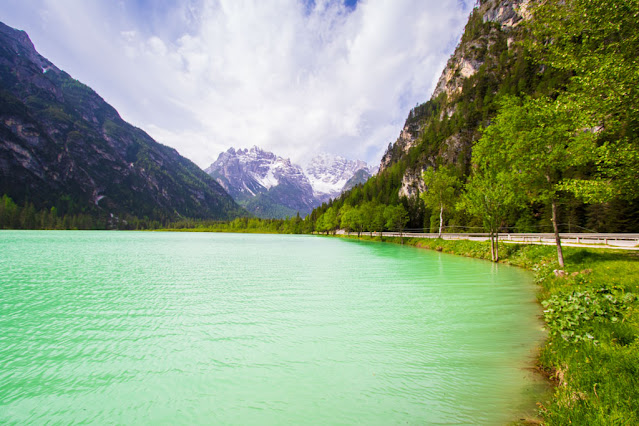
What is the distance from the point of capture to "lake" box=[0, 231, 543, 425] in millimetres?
6078

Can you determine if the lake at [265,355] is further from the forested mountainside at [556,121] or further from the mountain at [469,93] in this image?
the mountain at [469,93]

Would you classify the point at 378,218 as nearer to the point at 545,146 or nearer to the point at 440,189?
the point at 440,189

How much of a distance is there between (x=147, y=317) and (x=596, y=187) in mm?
Answer: 22381

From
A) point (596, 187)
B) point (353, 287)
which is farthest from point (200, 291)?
point (596, 187)

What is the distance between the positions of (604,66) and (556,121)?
9.68 m

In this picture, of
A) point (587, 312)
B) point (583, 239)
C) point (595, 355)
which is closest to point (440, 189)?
point (583, 239)

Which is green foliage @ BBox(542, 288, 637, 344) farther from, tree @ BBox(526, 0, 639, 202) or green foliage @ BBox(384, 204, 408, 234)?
green foliage @ BBox(384, 204, 408, 234)

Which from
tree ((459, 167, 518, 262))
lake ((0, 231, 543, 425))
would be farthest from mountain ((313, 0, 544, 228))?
lake ((0, 231, 543, 425))

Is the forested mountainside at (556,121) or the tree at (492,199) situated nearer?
the forested mountainside at (556,121)

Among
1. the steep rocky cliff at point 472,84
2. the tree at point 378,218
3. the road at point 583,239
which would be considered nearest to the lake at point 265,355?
the road at point 583,239

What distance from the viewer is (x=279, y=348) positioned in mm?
9172

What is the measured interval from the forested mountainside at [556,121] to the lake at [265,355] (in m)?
8.60

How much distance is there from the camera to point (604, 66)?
10.6 metres

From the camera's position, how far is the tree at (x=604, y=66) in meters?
10.8
